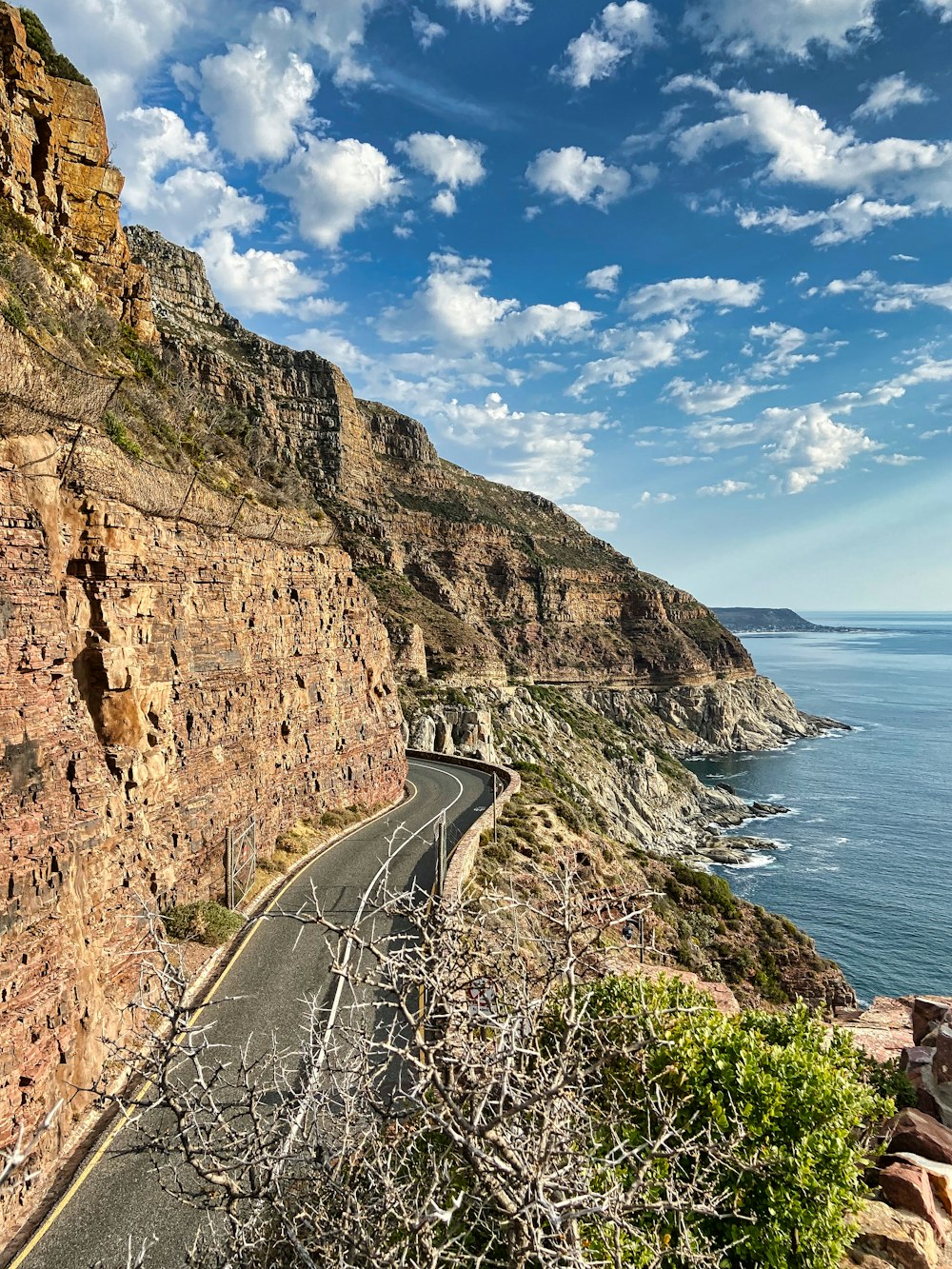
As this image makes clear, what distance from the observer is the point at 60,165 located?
2162 cm

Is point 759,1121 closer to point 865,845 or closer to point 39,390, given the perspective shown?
point 39,390

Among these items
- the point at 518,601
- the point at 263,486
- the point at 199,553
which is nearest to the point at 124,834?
the point at 199,553

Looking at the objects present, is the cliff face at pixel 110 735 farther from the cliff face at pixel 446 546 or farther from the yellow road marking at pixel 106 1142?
the cliff face at pixel 446 546

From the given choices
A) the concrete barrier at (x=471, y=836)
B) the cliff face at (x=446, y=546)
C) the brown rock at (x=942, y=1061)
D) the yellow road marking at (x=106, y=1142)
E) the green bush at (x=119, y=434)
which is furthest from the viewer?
the cliff face at (x=446, y=546)

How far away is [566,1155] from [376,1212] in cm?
163

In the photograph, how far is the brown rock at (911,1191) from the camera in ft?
28.9

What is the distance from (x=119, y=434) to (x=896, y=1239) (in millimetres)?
19593

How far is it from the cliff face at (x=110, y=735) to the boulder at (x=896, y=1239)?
957 cm

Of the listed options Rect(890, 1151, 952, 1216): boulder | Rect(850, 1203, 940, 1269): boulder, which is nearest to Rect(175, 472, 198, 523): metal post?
Rect(850, 1203, 940, 1269): boulder

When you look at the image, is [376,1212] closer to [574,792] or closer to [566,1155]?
[566,1155]

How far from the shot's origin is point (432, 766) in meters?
40.9

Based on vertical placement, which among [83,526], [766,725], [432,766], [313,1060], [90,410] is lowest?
[766,725]

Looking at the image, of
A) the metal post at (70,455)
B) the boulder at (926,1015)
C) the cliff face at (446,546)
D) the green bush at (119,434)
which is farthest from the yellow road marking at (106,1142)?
the cliff face at (446,546)

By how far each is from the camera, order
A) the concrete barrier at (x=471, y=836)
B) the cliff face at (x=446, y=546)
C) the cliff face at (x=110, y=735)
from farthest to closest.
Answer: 1. the cliff face at (x=446, y=546)
2. the concrete barrier at (x=471, y=836)
3. the cliff face at (x=110, y=735)
